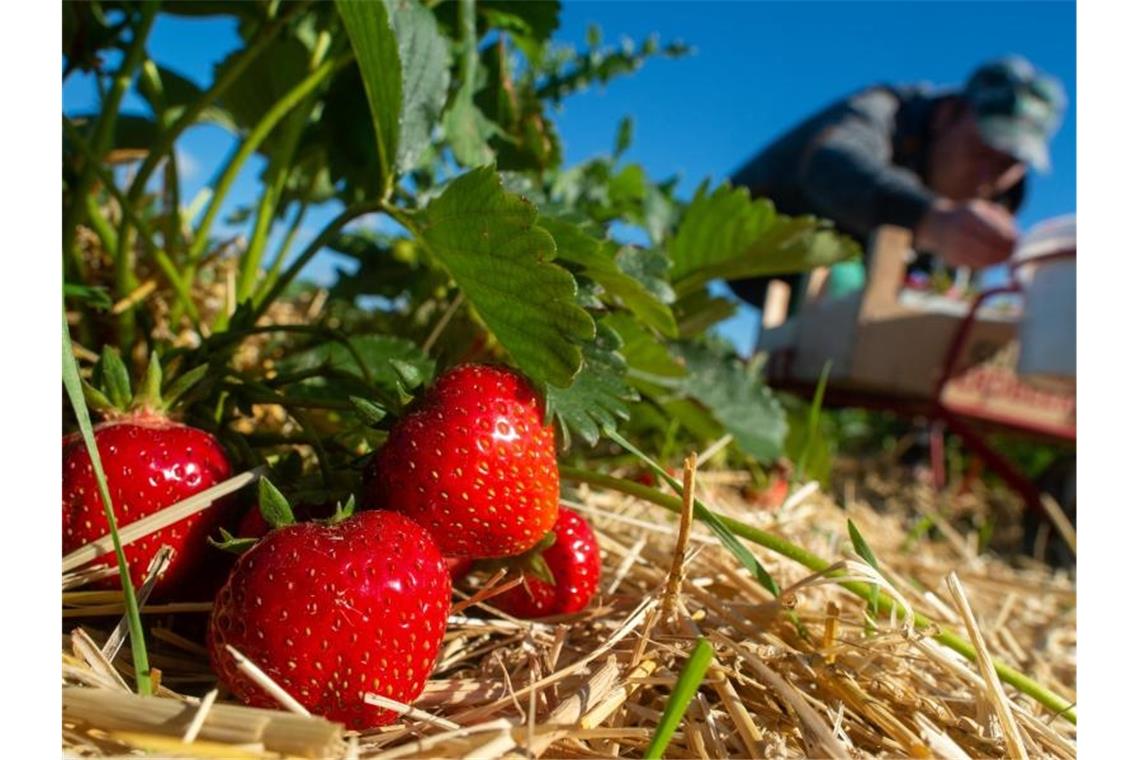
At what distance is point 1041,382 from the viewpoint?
1.95 m

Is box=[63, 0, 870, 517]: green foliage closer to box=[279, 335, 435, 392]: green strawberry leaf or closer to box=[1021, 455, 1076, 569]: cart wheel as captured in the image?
box=[279, 335, 435, 392]: green strawberry leaf

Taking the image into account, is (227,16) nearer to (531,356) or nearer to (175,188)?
(175,188)

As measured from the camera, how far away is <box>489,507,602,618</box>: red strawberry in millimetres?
539

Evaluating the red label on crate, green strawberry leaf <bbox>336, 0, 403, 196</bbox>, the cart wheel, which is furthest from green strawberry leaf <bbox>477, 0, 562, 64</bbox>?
the red label on crate

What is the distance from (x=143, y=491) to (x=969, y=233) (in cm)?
247

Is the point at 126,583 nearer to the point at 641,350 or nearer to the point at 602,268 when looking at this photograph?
the point at 602,268

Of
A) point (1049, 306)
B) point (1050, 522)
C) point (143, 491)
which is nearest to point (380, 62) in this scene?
point (143, 491)

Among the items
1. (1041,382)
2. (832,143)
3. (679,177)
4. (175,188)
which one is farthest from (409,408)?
(832,143)

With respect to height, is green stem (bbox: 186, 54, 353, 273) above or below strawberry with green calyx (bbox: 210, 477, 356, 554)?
above

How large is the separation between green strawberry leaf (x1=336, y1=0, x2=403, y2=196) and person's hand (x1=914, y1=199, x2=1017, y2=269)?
2.25 m

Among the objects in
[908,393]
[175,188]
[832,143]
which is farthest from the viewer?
[832,143]

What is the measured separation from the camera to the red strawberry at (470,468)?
1.46ft

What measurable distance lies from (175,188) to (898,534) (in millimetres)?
1435

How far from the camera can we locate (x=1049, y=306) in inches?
69.8
